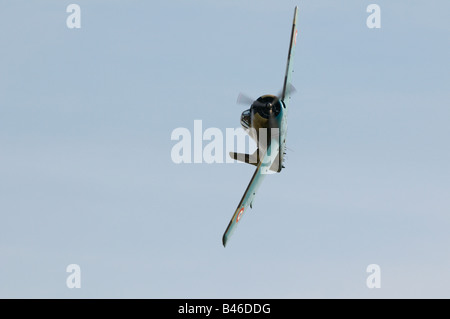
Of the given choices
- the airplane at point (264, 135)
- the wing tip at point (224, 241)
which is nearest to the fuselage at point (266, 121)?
the airplane at point (264, 135)

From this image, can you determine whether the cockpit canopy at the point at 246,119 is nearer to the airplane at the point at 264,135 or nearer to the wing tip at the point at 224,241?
the airplane at the point at 264,135

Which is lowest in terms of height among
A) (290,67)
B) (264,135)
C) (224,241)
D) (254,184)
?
(224,241)

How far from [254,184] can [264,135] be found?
14.2 feet

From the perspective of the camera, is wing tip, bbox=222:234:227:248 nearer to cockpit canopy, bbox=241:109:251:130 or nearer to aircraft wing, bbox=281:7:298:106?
cockpit canopy, bbox=241:109:251:130

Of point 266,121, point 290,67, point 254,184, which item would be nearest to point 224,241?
point 254,184

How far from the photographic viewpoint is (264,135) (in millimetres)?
81188

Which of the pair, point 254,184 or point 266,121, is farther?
point 254,184

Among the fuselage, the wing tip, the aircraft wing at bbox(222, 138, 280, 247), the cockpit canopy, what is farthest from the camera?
the cockpit canopy

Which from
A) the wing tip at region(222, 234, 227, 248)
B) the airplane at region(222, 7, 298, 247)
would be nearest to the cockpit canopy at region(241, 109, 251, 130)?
the airplane at region(222, 7, 298, 247)

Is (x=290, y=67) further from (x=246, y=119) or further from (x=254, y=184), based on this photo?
(x=254, y=184)

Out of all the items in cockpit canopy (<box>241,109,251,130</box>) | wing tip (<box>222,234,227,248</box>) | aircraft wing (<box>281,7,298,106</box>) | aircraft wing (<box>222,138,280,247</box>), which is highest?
aircraft wing (<box>281,7,298,106</box>)

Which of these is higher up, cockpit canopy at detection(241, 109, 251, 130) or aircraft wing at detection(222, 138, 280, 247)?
cockpit canopy at detection(241, 109, 251, 130)

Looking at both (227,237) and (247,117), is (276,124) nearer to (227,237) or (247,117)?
(247,117)

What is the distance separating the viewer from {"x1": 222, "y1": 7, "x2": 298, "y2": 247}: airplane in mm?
79438
